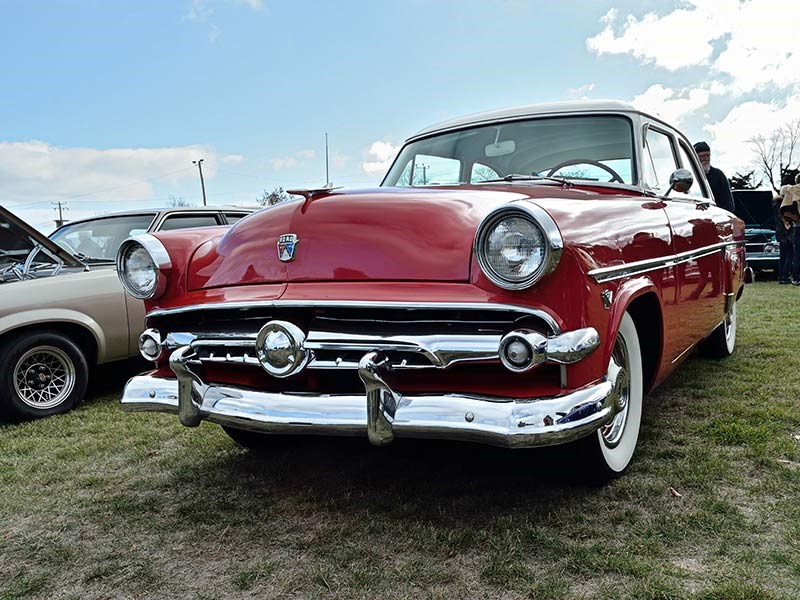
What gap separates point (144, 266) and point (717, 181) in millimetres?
5300

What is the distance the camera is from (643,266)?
2.61 metres

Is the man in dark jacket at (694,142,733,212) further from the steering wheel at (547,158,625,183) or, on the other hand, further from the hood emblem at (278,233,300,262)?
the hood emblem at (278,233,300,262)

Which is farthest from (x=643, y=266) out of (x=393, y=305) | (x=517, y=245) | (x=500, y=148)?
(x=500, y=148)

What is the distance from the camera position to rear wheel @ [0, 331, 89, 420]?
13.3 ft

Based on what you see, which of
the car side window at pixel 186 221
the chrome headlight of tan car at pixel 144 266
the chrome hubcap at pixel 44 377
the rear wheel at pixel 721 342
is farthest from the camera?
the car side window at pixel 186 221

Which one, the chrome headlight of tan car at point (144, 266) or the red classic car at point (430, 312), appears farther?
the chrome headlight of tan car at point (144, 266)

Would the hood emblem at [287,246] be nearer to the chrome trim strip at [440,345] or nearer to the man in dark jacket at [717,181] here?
the chrome trim strip at [440,345]

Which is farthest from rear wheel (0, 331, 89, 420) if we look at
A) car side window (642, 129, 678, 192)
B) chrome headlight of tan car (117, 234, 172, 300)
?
car side window (642, 129, 678, 192)

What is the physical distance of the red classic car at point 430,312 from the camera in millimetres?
2068

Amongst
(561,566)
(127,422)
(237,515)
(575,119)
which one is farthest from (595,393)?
(127,422)

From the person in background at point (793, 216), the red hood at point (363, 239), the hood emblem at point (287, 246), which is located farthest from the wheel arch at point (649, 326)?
the person in background at point (793, 216)

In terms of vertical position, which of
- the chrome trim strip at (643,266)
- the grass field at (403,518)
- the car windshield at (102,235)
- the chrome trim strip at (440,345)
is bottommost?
the grass field at (403,518)

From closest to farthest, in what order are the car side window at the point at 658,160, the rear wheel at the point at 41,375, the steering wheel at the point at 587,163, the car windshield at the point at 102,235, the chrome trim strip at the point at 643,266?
the chrome trim strip at the point at 643,266
the steering wheel at the point at 587,163
the car side window at the point at 658,160
the rear wheel at the point at 41,375
the car windshield at the point at 102,235

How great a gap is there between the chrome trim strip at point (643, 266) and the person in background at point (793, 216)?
7.90m
